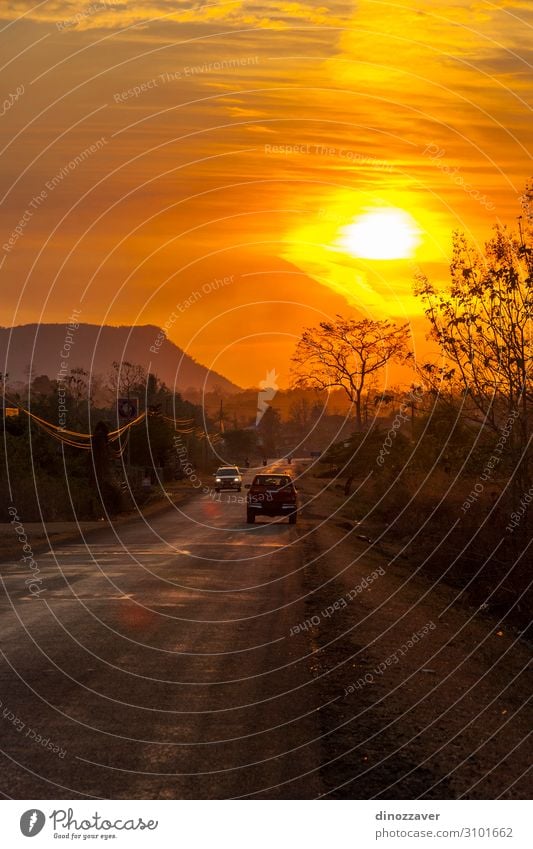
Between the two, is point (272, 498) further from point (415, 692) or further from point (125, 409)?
point (415, 692)

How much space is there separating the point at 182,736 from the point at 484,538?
17.2m

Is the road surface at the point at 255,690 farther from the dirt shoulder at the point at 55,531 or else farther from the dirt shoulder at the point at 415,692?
the dirt shoulder at the point at 55,531

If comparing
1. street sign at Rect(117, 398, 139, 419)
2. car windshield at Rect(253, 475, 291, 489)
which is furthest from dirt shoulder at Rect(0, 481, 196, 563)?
car windshield at Rect(253, 475, 291, 489)

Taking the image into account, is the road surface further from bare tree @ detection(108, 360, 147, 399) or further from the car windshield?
bare tree @ detection(108, 360, 147, 399)

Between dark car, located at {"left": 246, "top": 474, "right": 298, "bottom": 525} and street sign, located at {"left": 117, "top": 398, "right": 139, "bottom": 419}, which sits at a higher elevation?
street sign, located at {"left": 117, "top": 398, "right": 139, "bottom": 419}

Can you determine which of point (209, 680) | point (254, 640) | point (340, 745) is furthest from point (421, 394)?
point (340, 745)

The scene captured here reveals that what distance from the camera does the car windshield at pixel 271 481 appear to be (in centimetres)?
4303

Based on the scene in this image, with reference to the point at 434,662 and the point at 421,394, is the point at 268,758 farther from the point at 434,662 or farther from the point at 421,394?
the point at 421,394

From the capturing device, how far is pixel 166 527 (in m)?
41.6

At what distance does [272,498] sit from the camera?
42.8 meters

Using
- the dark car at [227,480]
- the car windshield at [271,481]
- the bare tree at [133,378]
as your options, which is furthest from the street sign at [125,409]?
the bare tree at [133,378]

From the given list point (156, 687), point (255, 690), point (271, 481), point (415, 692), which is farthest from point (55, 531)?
point (415, 692)

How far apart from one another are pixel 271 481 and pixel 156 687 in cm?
3211

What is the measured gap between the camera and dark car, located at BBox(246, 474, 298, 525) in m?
42.8
